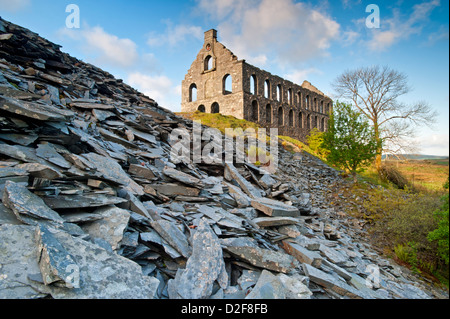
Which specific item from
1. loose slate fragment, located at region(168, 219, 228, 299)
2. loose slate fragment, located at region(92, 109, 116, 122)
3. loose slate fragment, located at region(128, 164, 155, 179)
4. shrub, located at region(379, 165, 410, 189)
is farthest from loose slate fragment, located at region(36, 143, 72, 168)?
shrub, located at region(379, 165, 410, 189)

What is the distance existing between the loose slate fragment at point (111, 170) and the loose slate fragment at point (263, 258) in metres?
2.16

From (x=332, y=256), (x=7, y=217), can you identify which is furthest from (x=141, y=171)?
(x=332, y=256)

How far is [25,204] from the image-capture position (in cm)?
262

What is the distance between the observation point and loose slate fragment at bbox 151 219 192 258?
304cm

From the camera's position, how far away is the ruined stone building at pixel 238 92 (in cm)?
2227

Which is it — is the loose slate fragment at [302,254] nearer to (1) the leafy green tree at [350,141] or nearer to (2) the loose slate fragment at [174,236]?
Result: (2) the loose slate fragment at [174,236]

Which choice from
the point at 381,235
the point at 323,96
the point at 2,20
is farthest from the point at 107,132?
the point at 323,96

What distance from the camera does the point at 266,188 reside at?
7.45 meters

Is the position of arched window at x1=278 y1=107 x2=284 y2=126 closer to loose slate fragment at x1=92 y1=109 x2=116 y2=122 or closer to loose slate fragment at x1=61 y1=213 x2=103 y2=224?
loose slate fragment at x1=92 y1=109 x2=116 y2=122

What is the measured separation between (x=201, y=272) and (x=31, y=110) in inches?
164

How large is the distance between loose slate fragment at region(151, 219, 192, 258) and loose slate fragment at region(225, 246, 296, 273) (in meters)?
0.58

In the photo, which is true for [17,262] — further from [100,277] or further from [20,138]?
[20,138]

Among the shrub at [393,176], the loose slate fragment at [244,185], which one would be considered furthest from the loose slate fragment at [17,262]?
the shrub at [393,176]
